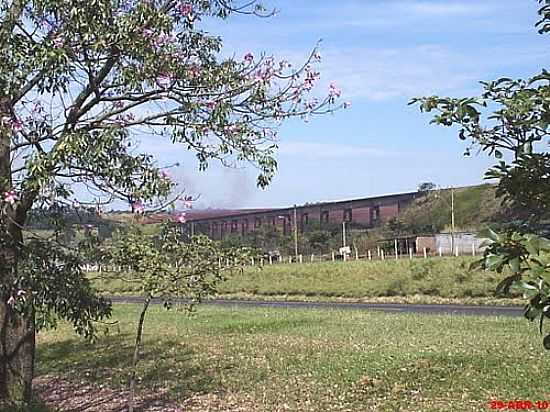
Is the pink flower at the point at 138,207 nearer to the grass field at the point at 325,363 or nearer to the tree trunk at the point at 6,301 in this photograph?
the tree trunk at the point at 6,301

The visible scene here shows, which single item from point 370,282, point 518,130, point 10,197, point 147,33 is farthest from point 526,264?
point 370,282

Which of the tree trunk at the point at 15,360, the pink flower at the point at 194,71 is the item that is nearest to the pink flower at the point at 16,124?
the pink flower at the point at 194,71

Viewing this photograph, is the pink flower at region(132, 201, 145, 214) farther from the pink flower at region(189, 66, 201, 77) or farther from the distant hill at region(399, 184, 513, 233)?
the distant hill at region(399, 184, 513, 233)

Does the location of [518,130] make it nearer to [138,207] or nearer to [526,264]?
[526,264]

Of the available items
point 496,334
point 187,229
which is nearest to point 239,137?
point 187,229

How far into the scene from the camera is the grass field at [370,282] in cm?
2891

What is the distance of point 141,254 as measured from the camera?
7.64 meters

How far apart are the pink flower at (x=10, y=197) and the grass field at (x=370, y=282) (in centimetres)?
1991

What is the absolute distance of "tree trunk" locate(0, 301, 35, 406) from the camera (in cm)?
890

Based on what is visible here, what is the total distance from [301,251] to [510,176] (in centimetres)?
4146

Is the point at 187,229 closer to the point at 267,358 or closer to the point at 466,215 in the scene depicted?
the point at 267,358

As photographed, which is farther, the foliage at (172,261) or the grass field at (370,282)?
the grass field at (370,282)

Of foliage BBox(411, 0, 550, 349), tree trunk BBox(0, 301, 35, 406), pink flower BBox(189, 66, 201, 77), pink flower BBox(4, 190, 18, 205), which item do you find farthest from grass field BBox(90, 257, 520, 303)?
foliage BBox(411, 0, 550, 349)

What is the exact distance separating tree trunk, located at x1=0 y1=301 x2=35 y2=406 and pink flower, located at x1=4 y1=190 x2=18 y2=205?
7.96 feet
